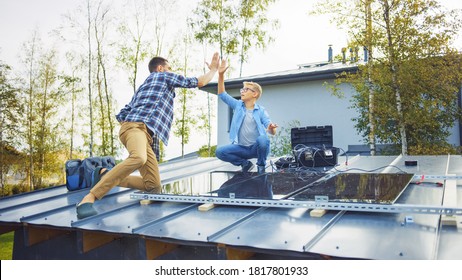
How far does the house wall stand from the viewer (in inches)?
368

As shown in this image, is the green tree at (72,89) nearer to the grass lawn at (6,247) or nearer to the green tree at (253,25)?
the grass lawn at (6,247)

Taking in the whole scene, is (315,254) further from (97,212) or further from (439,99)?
(439,99)

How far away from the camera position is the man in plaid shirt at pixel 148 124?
269cm

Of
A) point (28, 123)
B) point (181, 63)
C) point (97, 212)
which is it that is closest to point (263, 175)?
point (97, 212)

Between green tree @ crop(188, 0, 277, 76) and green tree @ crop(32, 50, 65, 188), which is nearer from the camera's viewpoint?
green tree @ crop(32, 50, 65, 188)

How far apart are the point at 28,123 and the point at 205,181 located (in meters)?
6.45

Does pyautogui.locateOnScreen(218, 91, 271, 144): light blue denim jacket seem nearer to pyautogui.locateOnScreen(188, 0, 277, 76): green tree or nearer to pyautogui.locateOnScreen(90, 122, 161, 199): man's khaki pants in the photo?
pyautogui.locateOnScreen(90, 122, 161, 199): man's khaki pants

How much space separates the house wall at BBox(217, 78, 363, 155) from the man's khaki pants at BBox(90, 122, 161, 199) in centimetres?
684

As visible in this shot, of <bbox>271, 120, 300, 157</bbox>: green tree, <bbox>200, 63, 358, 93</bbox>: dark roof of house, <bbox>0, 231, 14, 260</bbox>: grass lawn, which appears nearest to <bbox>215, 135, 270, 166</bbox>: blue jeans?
<bbox>0, 231, 14, 260</bbox>: grass lawn

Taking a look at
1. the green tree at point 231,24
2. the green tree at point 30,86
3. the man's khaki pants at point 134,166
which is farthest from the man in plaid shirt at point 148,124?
the green tree at point 231,24

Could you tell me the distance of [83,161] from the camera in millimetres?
3484

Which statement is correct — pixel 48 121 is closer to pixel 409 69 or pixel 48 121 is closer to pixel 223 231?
pixel 409 69

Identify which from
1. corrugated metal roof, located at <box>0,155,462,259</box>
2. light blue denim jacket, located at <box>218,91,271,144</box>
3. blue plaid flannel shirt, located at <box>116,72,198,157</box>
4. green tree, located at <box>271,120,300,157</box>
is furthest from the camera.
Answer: green tree, located at <box>271,120,300,157</box>
